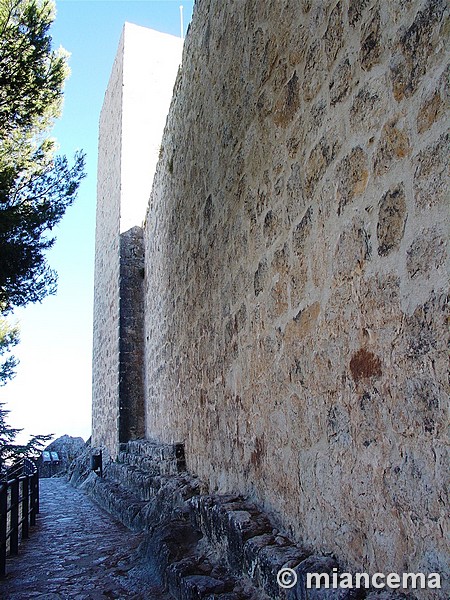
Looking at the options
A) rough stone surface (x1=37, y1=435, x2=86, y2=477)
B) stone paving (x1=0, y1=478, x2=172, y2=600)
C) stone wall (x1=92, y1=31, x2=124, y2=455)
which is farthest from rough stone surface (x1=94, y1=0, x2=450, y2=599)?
rough stone surface (x1=37, y1=435, x2=86, y2=477)

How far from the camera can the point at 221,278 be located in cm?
347

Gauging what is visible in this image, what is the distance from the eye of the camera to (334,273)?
71.7 inches

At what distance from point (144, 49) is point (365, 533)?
1007 cm

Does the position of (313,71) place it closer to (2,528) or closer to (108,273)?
(2,528)

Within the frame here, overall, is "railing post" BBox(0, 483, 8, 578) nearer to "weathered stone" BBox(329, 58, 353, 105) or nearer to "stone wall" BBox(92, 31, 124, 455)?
"weathered stone" BBox(329, 58, 353, 105)

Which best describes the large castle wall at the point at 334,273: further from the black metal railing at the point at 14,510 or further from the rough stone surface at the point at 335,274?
the black metal railing at the point at 14,510

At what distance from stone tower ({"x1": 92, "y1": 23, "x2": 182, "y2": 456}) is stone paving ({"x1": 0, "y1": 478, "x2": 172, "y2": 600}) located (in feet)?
9.15

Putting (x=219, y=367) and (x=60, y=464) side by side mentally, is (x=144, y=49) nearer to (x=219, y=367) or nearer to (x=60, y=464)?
(x=219, y=367)

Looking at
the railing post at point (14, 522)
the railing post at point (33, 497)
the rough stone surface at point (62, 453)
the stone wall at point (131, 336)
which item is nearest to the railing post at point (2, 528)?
the railing post at point (14, 522)

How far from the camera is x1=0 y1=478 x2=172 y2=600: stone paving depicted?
300 centimetres

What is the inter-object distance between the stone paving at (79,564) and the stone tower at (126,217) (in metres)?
2.79

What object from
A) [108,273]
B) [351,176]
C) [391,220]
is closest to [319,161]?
[351,176]

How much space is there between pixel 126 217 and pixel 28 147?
1944mm

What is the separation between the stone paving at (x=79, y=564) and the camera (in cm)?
300
